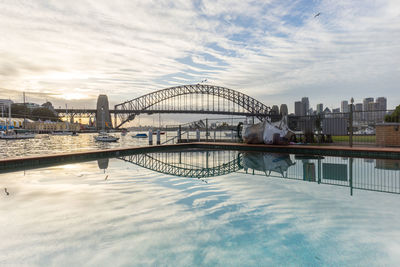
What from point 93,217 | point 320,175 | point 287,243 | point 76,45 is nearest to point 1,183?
point 93,217

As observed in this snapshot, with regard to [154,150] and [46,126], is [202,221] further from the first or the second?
[46,126]

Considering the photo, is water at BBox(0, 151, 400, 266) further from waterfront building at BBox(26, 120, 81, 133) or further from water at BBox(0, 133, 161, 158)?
waterfront building at BBox(26, 120, 81, 133)

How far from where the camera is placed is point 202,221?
312cm

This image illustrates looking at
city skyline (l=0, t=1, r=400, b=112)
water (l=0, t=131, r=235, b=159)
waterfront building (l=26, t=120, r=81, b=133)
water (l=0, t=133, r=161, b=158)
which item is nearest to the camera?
city skyline (l=0, t=1, r=400, b=112)

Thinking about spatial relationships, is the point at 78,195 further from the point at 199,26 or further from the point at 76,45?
the point at 76,45

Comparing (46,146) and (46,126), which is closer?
(46,146)

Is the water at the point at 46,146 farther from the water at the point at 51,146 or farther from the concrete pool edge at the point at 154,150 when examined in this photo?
the concrete pool edge at the point at 154,150

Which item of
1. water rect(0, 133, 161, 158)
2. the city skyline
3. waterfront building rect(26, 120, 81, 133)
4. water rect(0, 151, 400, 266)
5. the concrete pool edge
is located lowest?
water rect(0, 133, 161, 158)

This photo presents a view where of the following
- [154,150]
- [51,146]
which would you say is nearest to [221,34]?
[154,150]

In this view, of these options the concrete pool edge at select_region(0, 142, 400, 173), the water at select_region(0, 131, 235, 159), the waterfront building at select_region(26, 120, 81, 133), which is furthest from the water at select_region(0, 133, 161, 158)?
the waterfront building at select_region(26, 120, 81, 133)

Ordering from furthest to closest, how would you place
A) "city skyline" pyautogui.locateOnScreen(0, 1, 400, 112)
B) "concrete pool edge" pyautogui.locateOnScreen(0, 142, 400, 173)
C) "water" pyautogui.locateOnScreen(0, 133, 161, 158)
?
"water" pyautogui.locateOnScreen(0, 133, 161, 158) → "city skyline" pyautogui.locateOnScreen(0, 1, 400, 112) → "concrete pool edge" pyautogui.locateOnScreen(0, 142, 400, 173)

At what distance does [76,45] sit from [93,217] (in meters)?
15.1

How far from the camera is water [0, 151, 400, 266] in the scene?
2.30 m

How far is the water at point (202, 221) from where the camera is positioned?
2.30 metres
